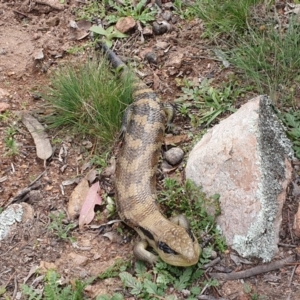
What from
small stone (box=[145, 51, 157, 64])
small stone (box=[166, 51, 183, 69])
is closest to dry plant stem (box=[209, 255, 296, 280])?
small stone (box=[166, 51, 183, 69])

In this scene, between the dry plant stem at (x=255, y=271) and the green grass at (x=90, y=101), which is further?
the green grass at (x=90, y=101)

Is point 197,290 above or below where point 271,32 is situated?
below

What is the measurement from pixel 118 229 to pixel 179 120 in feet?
4.24

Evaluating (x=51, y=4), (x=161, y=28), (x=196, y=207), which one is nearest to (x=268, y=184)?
(x=196, y=207)

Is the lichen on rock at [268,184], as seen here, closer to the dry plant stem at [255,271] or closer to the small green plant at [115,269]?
the dry plant stem at [255,271]

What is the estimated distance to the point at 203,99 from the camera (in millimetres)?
5594

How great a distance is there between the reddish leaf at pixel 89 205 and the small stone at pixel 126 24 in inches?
79.0

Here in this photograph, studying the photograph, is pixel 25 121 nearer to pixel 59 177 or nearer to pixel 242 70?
pixel 59 177

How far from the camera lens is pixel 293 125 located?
4992mm

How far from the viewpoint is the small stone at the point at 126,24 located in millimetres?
6414

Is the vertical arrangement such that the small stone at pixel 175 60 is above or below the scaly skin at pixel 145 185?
above

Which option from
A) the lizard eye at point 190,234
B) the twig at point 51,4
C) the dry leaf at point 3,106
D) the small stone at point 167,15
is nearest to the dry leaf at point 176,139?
the lizard eye at point 190,234

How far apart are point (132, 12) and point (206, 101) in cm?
161

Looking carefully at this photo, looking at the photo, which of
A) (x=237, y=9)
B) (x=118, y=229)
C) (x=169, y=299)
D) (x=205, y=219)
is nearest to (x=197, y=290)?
(x=169, y=299)
